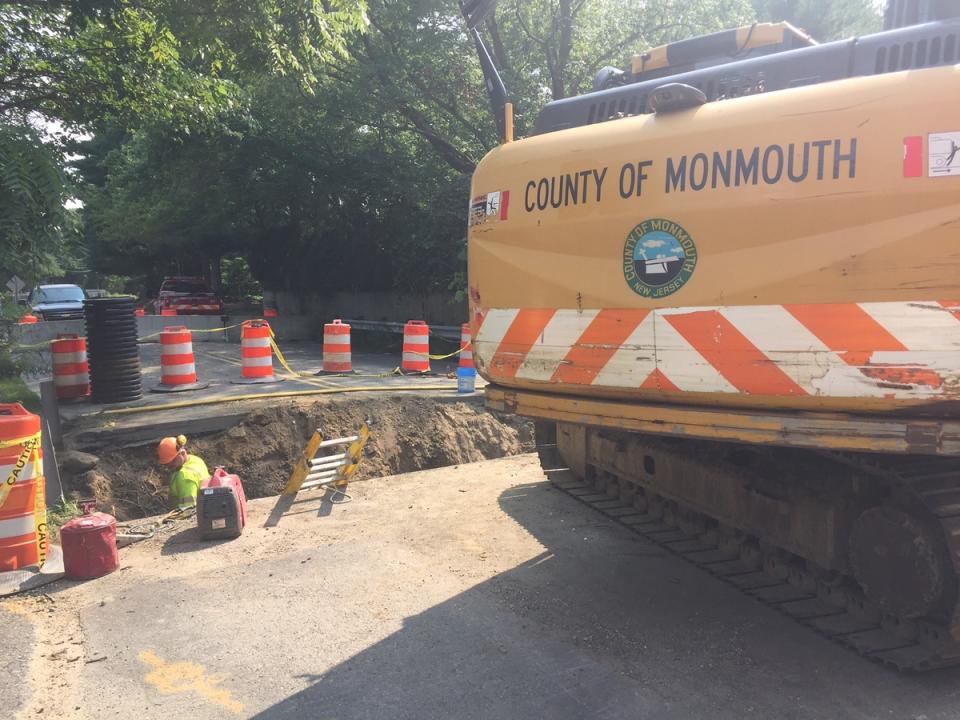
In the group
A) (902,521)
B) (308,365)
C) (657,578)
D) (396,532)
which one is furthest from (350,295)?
(902,521)

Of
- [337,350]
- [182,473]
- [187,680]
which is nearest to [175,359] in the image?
[337,350]

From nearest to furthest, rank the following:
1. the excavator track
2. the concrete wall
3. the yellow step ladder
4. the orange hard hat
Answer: the excavator track → the orange hard hat → the yellow step ladder → the concrete wall

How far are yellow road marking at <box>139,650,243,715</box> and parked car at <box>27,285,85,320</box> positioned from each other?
2434 cm

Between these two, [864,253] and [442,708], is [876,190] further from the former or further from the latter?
[442,708]

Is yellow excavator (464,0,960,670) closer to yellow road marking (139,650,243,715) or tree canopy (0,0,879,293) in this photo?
yellow road marking (139,650,243,715)

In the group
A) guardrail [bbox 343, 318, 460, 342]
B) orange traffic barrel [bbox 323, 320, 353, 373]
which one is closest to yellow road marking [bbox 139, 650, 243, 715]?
orange traffic barrel [bbox 323, 320, 353, 373]

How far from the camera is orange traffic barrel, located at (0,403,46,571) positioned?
531cm

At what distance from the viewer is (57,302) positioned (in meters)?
26.2

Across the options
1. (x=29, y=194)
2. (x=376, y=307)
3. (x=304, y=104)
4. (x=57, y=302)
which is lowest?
(x=376, y=307)

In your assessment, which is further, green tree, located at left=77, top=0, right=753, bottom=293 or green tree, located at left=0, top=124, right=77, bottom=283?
green tree, located at left=77, top=0, right=753, bottom=293

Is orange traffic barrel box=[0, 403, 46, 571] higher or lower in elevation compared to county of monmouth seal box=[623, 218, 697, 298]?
lower

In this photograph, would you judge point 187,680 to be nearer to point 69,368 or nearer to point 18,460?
point 18,460

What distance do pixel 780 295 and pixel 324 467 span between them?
17.7 feet

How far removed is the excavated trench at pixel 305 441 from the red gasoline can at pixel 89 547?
203 centimetres
